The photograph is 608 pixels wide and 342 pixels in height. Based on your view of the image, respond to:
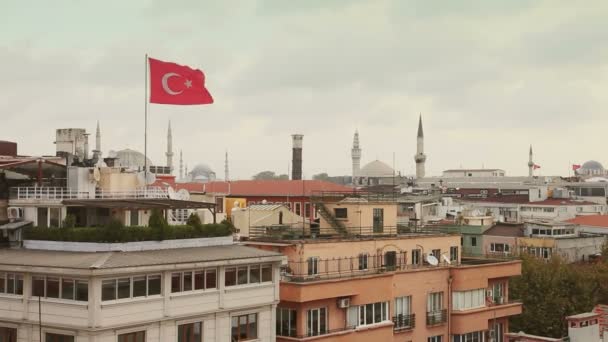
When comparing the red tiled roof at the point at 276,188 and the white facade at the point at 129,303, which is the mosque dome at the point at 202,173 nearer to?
the red tiled roof at the point at 276,188

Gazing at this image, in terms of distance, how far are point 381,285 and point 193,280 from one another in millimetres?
11403

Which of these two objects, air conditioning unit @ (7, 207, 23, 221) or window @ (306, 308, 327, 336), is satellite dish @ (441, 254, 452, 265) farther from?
air conditioning unit @ (7, 207, 23, 221)

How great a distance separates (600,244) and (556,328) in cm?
2661

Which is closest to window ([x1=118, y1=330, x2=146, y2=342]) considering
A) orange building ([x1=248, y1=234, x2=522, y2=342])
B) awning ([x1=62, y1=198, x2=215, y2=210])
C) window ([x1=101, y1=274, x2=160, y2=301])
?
window ([x1=101, y1=274, x2=160, y2=301])

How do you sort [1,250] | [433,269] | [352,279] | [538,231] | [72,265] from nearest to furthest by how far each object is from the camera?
[72,265], [1,250], [352,279], [433,269], [538,231]

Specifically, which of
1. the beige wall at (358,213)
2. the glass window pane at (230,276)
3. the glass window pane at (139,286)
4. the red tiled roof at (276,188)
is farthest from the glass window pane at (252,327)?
the red tiled roof at (276,188)

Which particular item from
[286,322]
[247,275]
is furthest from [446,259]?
[247,275]

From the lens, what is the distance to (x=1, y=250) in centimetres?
3070

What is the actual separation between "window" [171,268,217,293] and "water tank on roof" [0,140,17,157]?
51.8ft

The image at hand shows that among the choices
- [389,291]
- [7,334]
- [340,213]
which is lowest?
[7,334]

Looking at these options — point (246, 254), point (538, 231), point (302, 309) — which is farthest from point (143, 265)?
point (538, 231)

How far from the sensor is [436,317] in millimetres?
41938

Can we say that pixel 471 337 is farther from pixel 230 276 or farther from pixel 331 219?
pixel 230 276

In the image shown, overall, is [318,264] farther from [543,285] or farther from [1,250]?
[543,285]
